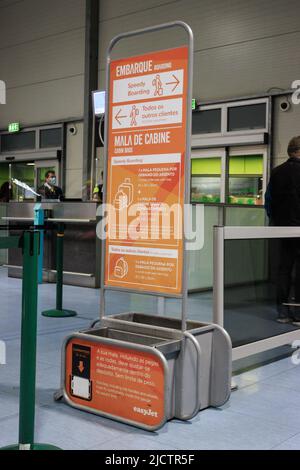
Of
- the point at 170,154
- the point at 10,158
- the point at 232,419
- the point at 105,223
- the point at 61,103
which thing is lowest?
the point at 232,419

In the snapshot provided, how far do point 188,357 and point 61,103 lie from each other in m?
11.0

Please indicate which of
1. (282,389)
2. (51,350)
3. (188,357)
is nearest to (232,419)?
(188,357)

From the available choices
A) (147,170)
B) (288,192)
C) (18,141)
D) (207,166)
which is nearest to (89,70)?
(18,141)

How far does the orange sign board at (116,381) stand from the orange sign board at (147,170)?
360 mm

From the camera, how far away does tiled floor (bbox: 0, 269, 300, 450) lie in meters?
2.35

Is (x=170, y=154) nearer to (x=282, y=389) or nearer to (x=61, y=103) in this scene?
(x=282, y=389)

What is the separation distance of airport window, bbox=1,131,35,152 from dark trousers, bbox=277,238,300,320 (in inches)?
405

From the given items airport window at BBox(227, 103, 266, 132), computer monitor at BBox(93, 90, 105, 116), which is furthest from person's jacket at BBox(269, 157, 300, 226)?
computer monitor at BBox(93, 90, 105, 116)

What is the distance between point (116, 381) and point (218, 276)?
792mm

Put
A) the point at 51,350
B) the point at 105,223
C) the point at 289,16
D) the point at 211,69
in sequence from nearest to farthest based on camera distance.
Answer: the point at 105,223
the point at 51,350
the point at 289,16
the point at 211,69

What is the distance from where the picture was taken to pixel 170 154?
8.80 ft

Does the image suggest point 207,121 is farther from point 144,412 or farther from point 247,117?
point 144,412

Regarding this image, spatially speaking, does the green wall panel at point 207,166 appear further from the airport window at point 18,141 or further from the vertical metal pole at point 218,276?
the vertical metal pole at point 218,276

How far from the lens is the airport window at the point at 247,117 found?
31.1 feet
